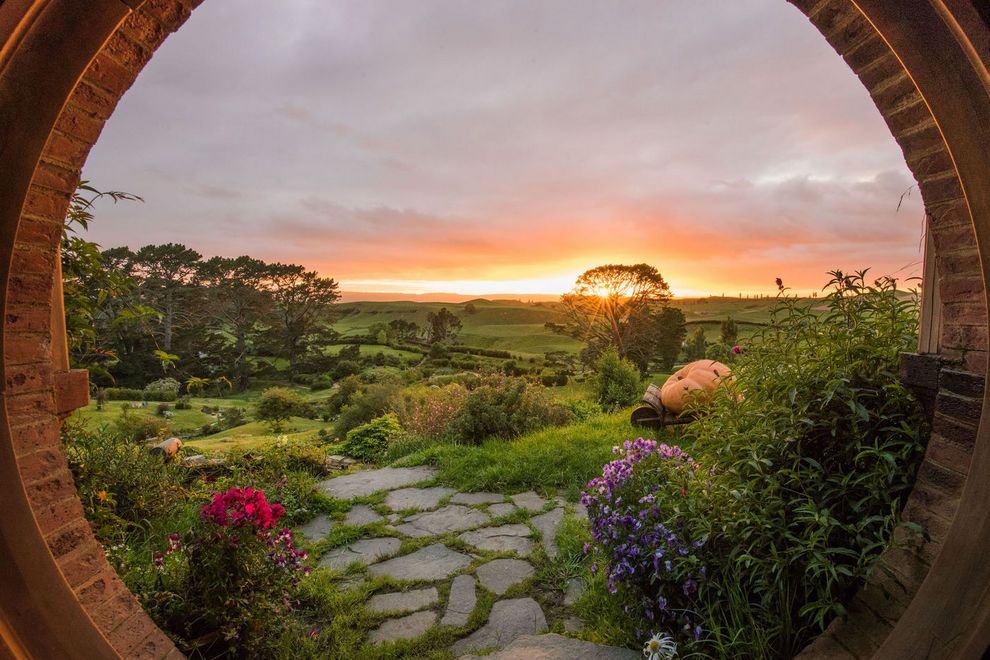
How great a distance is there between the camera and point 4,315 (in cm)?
155

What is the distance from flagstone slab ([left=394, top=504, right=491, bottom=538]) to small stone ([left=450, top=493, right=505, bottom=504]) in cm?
12

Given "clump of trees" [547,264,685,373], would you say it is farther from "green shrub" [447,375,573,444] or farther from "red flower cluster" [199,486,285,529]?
"red flower cluster" [199,486,285,529]

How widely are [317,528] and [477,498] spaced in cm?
140

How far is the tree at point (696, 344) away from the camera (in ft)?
55.0

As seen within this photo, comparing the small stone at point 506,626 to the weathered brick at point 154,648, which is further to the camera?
the small stone at point 506,626

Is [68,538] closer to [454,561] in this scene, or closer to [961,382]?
[454,561]

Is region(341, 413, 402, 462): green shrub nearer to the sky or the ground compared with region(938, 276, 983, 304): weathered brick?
nearer to the ground

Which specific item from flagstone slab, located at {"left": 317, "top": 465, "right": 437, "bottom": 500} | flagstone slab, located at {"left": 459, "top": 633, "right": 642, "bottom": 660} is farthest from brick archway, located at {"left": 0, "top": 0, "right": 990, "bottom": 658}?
flagstone slab, located at {"left": 317, "top": 465, "right": 437, "bottom": 500}

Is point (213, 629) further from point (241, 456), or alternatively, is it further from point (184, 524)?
point (241, 456)

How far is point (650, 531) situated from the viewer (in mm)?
2260

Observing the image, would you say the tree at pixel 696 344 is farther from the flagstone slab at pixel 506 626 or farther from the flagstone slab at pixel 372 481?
the flagstone slab at pixel 506 626

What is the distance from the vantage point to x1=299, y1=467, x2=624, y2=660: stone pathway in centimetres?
239

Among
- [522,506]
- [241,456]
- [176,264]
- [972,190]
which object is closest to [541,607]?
[522,506]

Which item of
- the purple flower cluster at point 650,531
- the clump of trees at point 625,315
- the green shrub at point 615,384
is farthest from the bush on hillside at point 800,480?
the clump of trees at point 625,315
